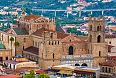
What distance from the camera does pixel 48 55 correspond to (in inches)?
4104

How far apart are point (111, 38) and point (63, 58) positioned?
19076 mm

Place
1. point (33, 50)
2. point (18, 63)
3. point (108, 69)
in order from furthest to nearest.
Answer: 1. point (33, 50)
2. point (18, 63)
3. point (108, 69)

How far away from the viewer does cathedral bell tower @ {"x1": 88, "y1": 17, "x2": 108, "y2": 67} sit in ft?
353

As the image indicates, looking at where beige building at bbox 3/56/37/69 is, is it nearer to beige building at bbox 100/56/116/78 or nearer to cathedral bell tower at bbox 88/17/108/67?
cathedral bell tower at bbox 88/17/108/67

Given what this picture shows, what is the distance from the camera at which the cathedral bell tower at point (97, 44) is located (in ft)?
353

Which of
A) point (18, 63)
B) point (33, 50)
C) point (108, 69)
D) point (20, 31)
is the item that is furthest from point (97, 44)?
point (20, 31)

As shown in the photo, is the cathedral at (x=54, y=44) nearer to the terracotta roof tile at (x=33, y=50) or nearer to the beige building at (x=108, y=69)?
the terracotta roof tile at (x=33, y=50)

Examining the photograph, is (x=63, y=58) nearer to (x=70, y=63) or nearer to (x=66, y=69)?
(x=70, y=63)

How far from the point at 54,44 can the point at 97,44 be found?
6553 mm

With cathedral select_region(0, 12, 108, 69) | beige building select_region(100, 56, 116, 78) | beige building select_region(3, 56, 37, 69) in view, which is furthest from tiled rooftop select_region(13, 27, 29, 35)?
beige building select_region(100, 56, 116, 78)

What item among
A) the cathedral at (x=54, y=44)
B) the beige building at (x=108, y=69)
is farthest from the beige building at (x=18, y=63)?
the beige building at (x=108, y=69)

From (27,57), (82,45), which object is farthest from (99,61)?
(27,57)

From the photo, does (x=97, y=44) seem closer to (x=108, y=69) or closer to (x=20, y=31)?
(x=108, y=69)

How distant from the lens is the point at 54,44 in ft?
342
